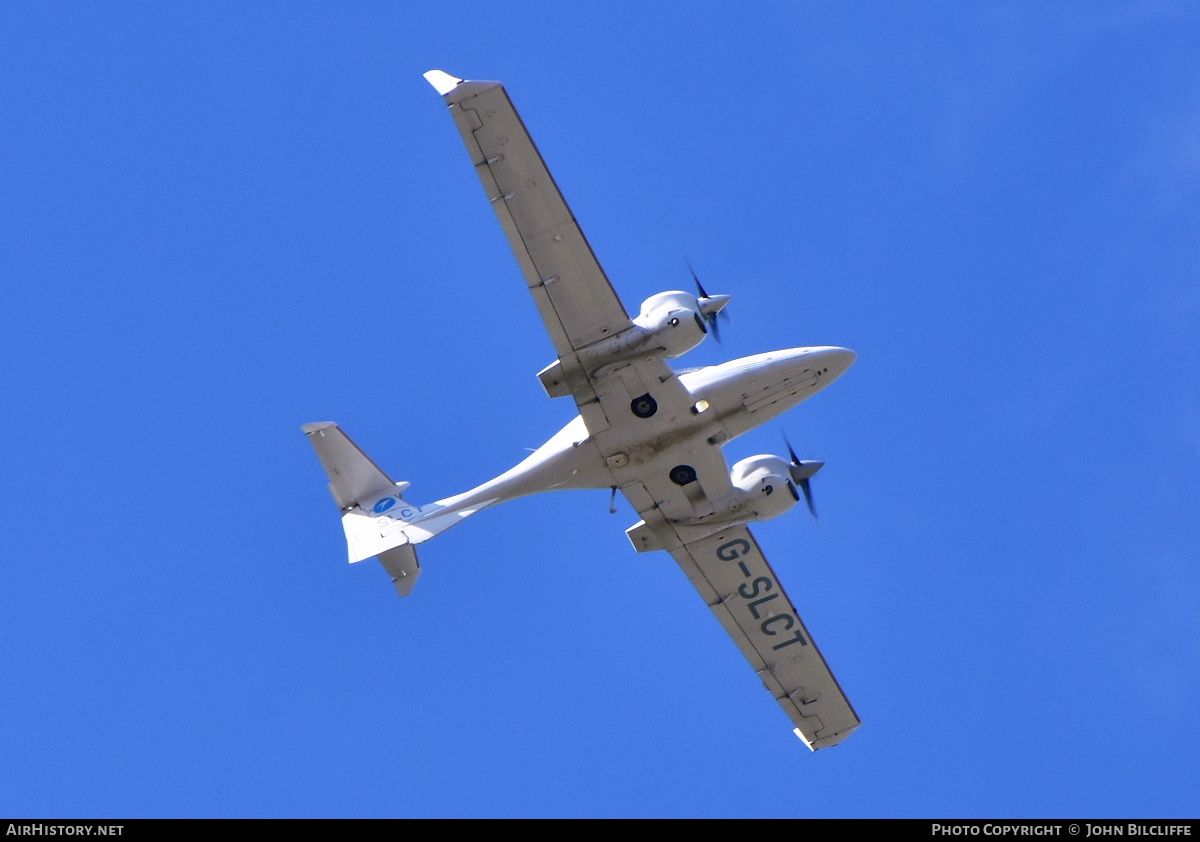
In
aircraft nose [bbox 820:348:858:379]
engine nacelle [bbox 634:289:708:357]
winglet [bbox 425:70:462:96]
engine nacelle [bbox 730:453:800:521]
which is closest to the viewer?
winglet [bbox 425:70:462:96]

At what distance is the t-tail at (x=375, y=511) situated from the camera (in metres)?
40.6

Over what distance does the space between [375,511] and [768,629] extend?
13617 millimetres

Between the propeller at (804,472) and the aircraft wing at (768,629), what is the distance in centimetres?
226

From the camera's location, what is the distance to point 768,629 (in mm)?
44312

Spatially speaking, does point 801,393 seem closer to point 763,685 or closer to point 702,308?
point 702,308

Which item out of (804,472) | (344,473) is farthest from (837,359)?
(344,473)

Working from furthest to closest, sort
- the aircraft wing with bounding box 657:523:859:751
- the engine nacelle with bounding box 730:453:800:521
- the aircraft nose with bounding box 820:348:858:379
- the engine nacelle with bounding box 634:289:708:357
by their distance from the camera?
the aircraft wing with bounding box 657:523:859:751 → the engine nacelle with bounding box 730:453:800:521 → the aircraft nose with bounding box 820:348:858:379 → the engine nacelle with bounding box 634:289:708:357

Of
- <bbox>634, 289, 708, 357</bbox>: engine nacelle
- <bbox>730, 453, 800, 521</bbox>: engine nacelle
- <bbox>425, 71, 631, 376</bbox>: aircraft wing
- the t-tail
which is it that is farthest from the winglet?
<bbox>730, 453, 800, 521</bbox>: engine nacelle

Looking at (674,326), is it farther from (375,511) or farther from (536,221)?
(375,511)

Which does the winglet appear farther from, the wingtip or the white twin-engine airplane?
the wingtip

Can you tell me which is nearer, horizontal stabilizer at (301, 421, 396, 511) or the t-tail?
the t-tail

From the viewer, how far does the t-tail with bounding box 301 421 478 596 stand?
133ft

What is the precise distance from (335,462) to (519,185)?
13.4m

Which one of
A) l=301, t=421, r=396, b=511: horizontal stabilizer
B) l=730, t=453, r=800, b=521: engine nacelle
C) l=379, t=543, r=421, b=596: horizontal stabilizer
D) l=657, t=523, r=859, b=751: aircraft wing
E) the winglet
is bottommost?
l=657, t=523, r=859, b=751: aircraft wing
